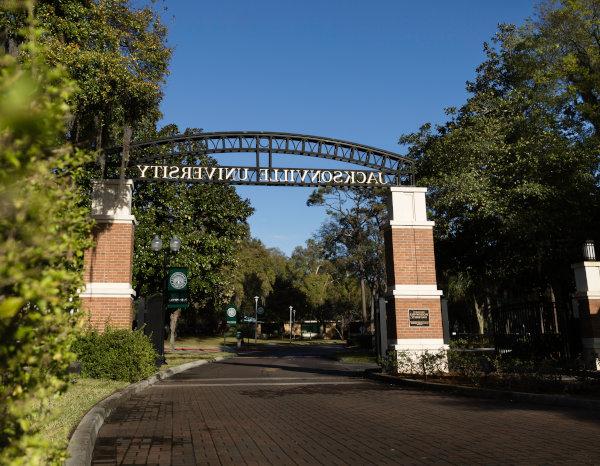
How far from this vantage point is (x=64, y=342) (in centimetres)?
272

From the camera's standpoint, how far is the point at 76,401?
847cm

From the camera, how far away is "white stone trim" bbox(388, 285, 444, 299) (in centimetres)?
1539

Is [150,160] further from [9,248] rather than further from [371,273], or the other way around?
[371,273]

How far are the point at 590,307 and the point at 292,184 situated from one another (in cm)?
879

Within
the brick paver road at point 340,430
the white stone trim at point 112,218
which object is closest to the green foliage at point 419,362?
the brick paver road at point 340,430

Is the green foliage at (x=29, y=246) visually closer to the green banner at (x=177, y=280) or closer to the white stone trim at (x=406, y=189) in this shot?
the white stone trim at (x=406, y=189)

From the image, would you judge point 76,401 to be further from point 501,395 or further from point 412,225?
point 412,225

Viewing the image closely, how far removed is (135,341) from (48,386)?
34.7 feet

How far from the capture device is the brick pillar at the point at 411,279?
1526 centimetres

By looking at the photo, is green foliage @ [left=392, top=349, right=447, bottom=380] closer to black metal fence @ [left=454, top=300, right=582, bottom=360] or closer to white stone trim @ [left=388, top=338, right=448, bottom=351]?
white stone trim @ [left=388, top=338, right=448, bottom=351]

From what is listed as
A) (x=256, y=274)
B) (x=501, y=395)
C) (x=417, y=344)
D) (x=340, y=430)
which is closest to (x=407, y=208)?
(x=417, y=344)

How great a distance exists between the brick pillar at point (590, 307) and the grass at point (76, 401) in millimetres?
11904

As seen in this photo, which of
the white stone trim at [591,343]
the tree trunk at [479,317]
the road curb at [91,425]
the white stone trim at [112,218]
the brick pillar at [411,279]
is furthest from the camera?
the tree trunk at [479,317]

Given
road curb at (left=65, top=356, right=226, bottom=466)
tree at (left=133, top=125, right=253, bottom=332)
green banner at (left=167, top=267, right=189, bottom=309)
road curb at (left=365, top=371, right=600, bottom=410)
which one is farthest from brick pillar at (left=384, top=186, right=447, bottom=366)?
tree at (left=133, top=125, right=253, bottom=332)
